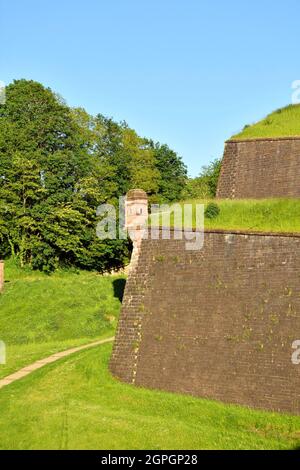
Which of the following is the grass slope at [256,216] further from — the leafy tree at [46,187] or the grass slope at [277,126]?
the leafy tree at [46,187]

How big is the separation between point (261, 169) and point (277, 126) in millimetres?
3391

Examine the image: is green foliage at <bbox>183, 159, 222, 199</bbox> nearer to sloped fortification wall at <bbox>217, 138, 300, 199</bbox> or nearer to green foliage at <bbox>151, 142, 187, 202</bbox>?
green foliage at <bbox>151, 142, 187, 202</bbox>

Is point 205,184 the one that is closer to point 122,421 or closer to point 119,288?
point 119,288

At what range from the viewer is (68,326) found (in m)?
25.2

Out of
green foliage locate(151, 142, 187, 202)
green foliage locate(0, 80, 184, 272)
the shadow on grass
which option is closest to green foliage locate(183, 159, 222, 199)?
green foliage locate(151, 142, 187, 202)

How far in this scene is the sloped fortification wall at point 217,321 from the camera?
13.6m

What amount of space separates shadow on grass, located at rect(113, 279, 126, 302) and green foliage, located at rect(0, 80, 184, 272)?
19.8 feet

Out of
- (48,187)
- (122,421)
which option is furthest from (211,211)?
(48,187)

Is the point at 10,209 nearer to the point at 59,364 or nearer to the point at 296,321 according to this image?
the point at 59,364

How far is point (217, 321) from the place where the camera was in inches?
588

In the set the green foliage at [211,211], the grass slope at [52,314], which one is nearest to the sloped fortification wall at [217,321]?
the green foliage at [211,211]

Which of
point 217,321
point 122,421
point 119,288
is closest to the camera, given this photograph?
point 122,421

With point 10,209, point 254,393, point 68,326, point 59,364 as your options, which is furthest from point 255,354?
point 10,209
